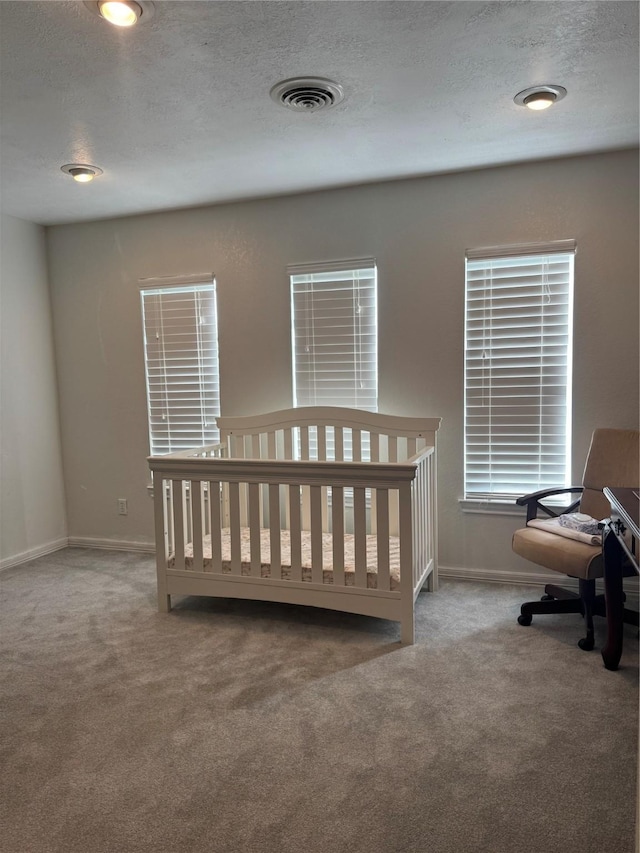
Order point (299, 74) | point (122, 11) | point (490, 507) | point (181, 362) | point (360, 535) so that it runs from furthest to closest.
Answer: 1. point (181, 362)
2. point (490, 507)
3. point (360, 535)
4. point (299, 74)
5. point (122, 11)


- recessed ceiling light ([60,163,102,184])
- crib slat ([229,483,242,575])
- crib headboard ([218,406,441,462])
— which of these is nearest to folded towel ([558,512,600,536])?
crib headboard ([218,406,441,462])

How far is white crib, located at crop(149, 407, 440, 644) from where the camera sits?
2.72m

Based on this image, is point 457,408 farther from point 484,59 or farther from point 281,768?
point 281,768

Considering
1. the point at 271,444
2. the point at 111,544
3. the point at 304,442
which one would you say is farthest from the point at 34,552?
the point at 304,442

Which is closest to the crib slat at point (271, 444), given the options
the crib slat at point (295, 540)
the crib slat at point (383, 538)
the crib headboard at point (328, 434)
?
the crib headboard at point (328, 434)

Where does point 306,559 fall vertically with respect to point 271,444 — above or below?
below

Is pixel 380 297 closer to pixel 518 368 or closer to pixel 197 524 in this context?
pixel 518 368

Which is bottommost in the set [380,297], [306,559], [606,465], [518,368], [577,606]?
[577,606]

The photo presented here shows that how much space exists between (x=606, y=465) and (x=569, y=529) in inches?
20.5

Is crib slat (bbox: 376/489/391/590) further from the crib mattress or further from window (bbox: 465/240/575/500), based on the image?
window (bbox: 465/240/575/500)

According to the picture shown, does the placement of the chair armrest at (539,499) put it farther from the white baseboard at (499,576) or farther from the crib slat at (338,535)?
the crib slat at (338,535)

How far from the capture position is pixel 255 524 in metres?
2.97

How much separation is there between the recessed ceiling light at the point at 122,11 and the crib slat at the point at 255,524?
6.45ft

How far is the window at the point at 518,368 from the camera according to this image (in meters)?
3.31
